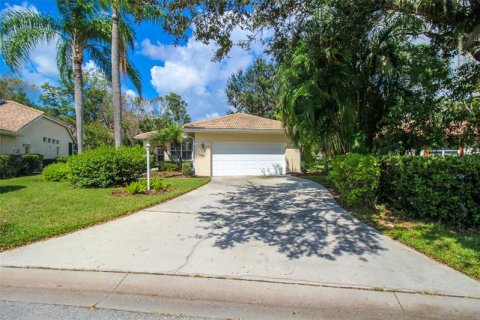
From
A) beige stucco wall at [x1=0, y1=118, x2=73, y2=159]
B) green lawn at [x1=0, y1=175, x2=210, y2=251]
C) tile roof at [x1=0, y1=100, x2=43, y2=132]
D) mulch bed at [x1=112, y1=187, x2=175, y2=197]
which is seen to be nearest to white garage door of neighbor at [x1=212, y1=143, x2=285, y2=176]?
green lawn at [x1=0, y1=175, x2=210, y2=251]

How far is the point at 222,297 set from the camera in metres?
3.09

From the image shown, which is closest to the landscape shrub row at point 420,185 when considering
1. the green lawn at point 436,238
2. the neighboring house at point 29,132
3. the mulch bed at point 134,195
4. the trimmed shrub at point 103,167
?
the green lawn at point 436,238

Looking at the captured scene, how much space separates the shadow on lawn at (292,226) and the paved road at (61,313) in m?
1.92

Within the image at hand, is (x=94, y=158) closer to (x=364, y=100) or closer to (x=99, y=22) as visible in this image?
(x=99, y=22)

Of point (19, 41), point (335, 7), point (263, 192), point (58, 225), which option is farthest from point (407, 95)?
point (19, 41)

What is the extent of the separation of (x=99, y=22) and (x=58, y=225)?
39.9 ft

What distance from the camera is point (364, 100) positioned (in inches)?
357

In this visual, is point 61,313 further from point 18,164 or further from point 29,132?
point 29,132

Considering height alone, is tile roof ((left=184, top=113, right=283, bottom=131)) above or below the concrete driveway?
above

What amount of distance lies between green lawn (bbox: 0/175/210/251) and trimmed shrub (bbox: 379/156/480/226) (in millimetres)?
6306

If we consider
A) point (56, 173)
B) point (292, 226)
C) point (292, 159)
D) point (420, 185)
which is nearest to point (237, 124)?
point (292, 159)

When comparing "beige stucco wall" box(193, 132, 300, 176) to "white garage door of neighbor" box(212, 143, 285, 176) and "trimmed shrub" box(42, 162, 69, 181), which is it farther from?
"trimmed shrub" box(42, 162, 69, 181)

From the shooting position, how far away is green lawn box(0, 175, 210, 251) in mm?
4992

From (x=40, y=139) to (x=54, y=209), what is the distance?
54.4 ft
